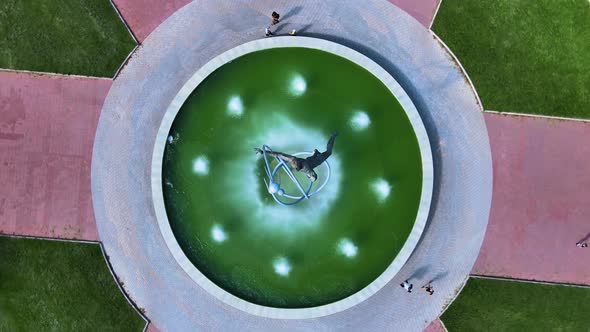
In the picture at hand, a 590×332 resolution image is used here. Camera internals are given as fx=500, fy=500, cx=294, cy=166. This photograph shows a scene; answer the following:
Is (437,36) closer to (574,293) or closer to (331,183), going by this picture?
(331,183)

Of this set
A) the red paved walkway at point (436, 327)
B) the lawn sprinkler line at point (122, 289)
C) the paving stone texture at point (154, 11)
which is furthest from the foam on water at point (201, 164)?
the red paved walkway at point (436, 327)

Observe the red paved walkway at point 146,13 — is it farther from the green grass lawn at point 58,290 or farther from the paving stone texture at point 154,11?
the green grass lawn at point 58,290

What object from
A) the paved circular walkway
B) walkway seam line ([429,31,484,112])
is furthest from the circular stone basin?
walkway seam line ([429,31,484,112])

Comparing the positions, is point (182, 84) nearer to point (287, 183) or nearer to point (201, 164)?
point (201, 164)

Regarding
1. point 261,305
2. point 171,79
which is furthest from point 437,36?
point 261,305

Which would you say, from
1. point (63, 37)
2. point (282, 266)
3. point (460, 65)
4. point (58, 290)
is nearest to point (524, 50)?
point (460, 65)

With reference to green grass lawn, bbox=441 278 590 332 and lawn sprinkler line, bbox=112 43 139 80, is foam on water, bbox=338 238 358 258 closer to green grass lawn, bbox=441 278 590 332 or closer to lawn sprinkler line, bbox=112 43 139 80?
green grass lawn, bbox=441 278 590 332
